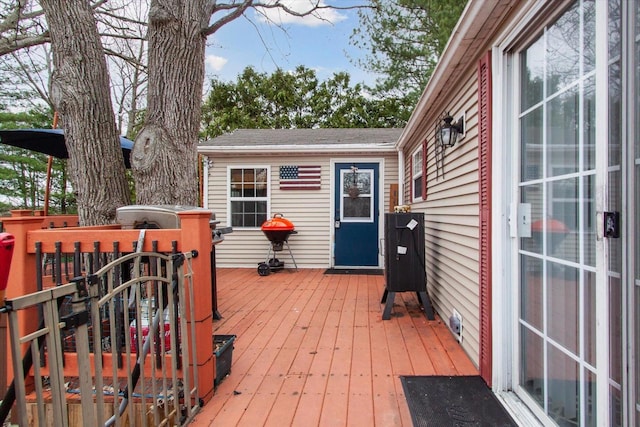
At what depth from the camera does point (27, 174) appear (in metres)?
11.2

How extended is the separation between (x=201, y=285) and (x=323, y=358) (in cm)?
116

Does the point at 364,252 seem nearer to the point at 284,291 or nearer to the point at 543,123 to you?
the point at 284,291

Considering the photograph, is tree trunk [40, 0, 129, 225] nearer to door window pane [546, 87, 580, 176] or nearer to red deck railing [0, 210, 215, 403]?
red deck railing [0, 210, 215, 403]

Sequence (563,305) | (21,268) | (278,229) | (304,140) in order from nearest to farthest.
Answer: (563,305) → (21,268) → (278,229) → (304,140)

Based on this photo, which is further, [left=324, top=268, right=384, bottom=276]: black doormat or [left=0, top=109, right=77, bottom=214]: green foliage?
[left=0, top=109, right=77, bottom=214]: green foliage

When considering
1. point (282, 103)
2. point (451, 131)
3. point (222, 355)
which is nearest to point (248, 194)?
point (451, 131)

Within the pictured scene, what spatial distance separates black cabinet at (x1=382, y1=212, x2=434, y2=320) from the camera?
3.53 meters

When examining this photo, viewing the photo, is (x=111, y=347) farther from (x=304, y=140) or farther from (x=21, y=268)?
(x=304, y=140)

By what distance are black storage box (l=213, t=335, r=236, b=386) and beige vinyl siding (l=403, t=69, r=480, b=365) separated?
5.76 feet

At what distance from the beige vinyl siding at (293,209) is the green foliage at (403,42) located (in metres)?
5.07

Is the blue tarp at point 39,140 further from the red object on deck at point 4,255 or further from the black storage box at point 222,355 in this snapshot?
the red object on deck at point 4,255

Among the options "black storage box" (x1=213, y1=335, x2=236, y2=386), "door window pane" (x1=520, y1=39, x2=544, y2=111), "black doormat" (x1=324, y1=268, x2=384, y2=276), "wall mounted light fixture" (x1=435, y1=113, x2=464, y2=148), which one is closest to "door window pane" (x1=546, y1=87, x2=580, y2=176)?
"door window pane" (x1=520, y1=39, x2=544, y2=111)

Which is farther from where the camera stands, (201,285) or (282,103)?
(282,103)

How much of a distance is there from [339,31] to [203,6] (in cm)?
239
